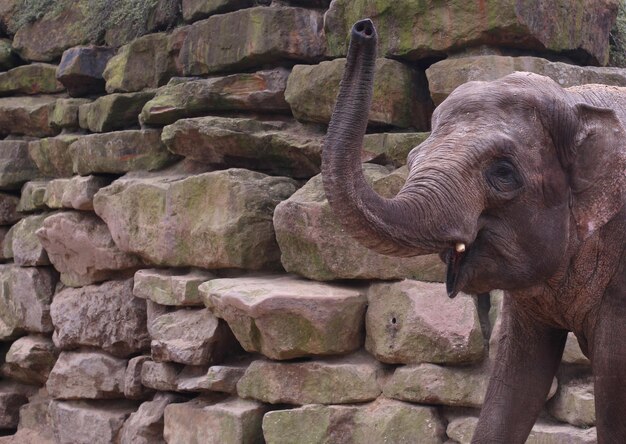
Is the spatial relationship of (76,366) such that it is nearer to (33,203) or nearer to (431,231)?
(33,203)

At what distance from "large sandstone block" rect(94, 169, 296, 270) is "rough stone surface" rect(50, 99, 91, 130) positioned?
1.57 m

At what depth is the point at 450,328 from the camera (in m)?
5.66

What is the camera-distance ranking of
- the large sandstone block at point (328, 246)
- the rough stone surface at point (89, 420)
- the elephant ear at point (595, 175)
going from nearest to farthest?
the elephant ear at point (595, 175) < the large sandstone block at point (328, 246) < the rough stone surface at point (89, 420)

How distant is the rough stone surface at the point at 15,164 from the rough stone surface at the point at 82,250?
1.10m

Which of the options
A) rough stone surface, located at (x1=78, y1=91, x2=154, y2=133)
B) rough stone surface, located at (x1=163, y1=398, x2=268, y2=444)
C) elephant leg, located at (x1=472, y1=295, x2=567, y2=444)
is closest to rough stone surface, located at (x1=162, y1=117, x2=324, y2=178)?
rough stone surface, located at (x1=78, y1=91, x2=154, y2=133)

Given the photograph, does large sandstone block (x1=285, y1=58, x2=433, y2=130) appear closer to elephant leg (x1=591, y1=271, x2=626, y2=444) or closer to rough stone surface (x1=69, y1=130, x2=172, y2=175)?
rough stone surface (x1=69, y1=130, x2=172, y2=175)

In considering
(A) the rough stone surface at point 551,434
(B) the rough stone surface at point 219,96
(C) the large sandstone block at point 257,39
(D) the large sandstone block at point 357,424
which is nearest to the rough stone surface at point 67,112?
(B) the rough stone surface at point 219,96

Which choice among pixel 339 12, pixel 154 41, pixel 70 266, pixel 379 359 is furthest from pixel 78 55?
pixel 379 359

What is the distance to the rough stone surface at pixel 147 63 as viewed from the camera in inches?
311

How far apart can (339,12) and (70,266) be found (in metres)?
3.20

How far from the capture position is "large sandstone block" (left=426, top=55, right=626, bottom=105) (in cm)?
562

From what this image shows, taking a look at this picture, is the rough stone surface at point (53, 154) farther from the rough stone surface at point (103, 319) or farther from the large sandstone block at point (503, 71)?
the large sandstone block at point (503, 71)

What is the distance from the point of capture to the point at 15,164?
9.32 m

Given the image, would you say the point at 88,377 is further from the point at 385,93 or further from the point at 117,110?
the point at 385,93
